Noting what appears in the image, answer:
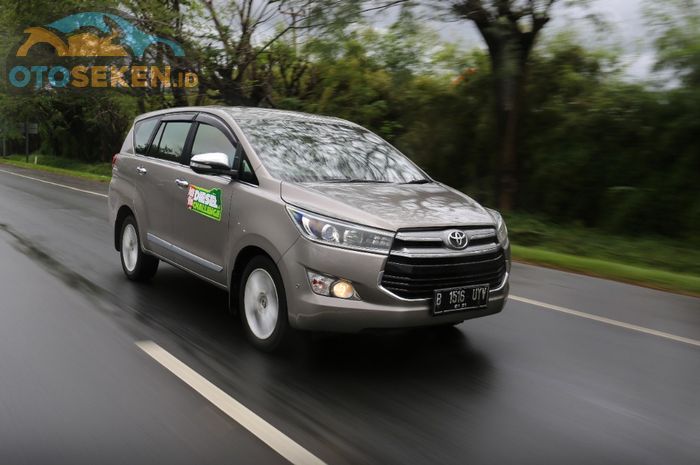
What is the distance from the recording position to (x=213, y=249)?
540 cm

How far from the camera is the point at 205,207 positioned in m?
5.55

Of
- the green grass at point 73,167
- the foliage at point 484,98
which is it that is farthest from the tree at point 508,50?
the green grass at point 73,167

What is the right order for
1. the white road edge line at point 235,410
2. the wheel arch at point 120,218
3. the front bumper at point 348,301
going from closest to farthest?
the white road edge line at point 235,410, the front bumper at point 348,301, the wheel arch at point 120,218

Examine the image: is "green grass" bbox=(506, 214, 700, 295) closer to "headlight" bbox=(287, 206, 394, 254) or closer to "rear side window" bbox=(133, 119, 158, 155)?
"headlight" bbox=(287, 206, 394, 254)

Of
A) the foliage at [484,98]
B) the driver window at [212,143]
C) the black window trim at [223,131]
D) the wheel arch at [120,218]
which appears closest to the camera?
the black window trim at [223,131]

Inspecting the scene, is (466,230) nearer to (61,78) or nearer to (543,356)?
(543,356)

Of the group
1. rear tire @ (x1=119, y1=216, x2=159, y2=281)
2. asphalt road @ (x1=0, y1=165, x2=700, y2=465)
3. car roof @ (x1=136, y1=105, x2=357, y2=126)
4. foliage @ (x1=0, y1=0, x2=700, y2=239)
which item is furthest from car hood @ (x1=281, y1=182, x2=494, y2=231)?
foliage @ (x1=0, y1=0, x2=700, y2=239)

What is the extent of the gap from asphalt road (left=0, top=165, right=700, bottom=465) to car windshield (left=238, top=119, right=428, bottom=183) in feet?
4.13

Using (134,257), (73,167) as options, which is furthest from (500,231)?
(73,167)

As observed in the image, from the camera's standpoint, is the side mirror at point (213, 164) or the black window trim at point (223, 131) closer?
the side mirror at point (213, 164)

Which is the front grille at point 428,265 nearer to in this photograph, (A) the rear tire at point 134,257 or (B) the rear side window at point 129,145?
(A) the rear tire at point 134,257

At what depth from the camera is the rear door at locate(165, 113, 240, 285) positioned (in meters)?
5.30

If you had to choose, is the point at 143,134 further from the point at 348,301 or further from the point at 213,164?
the point at 348,301

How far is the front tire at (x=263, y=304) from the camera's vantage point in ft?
15.3
